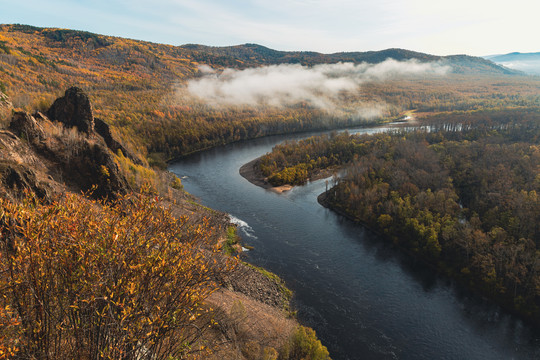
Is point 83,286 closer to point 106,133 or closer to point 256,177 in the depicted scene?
point 106,133

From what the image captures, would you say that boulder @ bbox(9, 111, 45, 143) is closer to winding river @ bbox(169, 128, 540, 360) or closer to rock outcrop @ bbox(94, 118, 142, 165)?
rock outcrop @ bbox(94, 118, 142, 165)

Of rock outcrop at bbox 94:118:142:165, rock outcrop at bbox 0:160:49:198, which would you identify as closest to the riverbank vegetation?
rock outcrop at bbox 94:118:142:165

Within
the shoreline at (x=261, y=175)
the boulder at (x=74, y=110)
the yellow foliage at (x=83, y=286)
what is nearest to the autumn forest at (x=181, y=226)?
the yellow foliage at (x=83, y=286)

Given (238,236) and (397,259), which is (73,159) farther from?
(397,259)

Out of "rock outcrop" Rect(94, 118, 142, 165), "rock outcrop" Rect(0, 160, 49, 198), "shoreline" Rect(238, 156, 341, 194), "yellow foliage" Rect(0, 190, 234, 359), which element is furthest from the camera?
"shoreline" Rect(238, 156, 341, 194)

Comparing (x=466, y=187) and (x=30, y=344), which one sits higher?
(x=30, y=344)

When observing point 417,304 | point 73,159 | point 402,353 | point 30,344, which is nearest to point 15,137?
point 73,159
